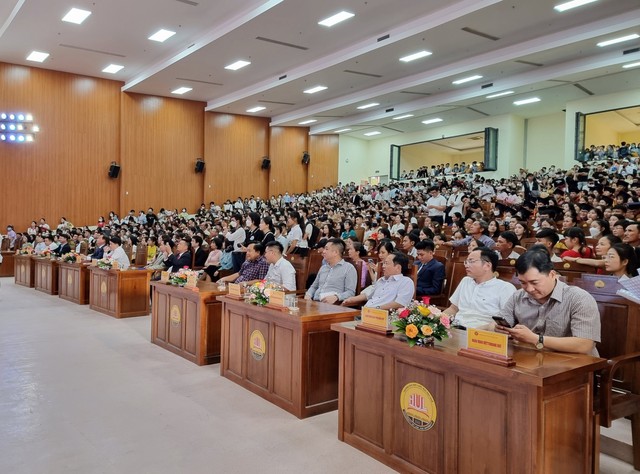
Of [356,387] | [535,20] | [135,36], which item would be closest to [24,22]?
[135,36]

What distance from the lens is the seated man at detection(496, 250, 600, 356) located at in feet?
7.11

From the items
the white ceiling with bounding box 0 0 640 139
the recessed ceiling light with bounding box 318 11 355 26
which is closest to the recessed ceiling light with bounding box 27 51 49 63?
the white ceiling with bounding box 0 0 640 139

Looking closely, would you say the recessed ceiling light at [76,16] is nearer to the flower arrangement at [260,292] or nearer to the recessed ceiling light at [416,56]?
the recessed ceiling light at [416,56]

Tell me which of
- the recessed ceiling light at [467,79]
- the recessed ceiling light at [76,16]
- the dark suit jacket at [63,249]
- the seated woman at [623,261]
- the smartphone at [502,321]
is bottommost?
the dark suit jacket at [63,249]

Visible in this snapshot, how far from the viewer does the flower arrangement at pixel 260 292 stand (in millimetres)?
3617

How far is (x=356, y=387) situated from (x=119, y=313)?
5003 mm

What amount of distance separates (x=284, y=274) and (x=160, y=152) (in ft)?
51.1

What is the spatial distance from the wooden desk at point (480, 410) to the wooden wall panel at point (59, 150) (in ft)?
54.0

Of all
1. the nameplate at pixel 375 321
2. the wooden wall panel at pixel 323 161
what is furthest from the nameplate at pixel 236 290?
the wooden wall panel at pixel 323 161

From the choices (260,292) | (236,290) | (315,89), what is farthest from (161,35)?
(260,292)

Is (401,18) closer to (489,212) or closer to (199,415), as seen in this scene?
(489,212)

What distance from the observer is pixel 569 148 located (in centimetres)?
1627

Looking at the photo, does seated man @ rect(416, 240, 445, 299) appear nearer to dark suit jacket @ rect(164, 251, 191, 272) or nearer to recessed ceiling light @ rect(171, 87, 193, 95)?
dark suit jacket @ rect(164, 251, 191, 272)

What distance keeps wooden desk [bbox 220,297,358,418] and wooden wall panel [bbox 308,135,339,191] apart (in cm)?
1990
